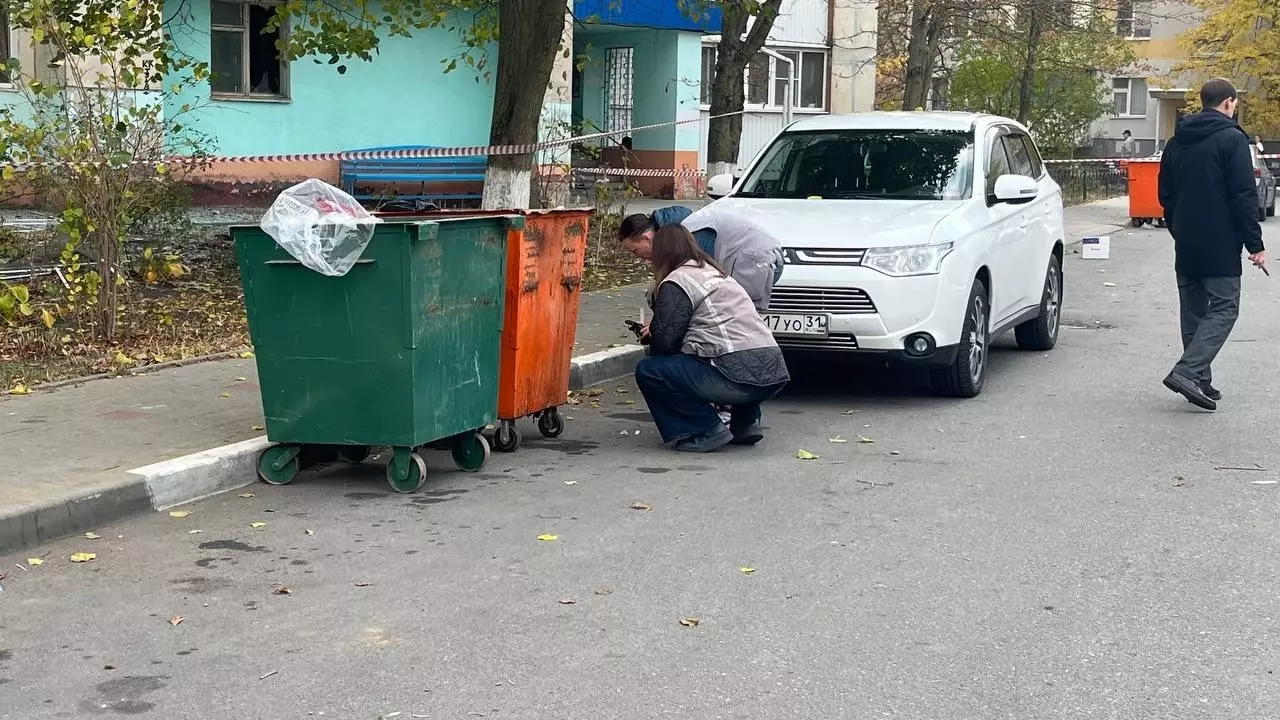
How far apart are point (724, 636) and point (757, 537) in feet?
4.19

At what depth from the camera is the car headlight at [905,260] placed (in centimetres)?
880

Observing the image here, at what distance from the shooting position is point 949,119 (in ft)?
34.3

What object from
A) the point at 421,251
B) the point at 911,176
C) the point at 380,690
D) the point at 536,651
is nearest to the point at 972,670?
the point at 536,651

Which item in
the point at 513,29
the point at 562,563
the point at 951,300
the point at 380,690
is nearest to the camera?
the point at 380,690

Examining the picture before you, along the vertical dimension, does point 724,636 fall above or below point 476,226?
below

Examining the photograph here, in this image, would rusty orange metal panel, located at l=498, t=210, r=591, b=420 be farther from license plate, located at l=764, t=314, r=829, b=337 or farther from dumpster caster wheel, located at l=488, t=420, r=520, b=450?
license plate, located at l=764, t=314, r=829, b=337

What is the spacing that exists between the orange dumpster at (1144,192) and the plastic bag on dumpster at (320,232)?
21.4 m

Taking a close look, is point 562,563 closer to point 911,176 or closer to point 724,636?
point 724,636

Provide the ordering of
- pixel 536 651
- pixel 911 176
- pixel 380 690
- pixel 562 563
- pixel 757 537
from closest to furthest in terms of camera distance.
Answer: pixel 380 690 < pixel 536 651 < pixel 562 563 < pixel 757 537 < pixel 911 176

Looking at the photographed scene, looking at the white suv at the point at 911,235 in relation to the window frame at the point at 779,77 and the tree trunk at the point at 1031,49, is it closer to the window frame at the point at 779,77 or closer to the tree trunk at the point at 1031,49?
the tree trunk at the point at 1031,49

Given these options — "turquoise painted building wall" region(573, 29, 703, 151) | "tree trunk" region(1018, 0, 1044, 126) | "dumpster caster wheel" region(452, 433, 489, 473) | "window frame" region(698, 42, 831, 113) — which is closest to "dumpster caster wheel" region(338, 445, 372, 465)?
"dumpster caster wheel" region(452, 433, 489, 473)

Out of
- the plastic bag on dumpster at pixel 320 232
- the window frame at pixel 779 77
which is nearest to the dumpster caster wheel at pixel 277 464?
the plastic bag on dumpster at pixel 320 232

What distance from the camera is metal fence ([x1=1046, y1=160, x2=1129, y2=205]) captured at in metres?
34.2

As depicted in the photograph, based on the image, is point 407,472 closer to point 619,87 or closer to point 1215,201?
point 1215,201
